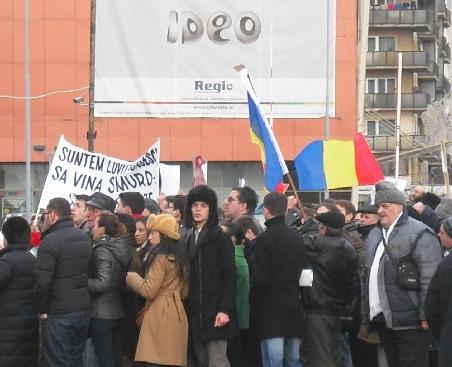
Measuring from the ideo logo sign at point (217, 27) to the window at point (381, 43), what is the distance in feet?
111

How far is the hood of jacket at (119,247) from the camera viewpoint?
428 inches

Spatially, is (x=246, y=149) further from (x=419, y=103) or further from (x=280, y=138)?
(x=419, y=103)

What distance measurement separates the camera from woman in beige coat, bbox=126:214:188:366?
1026 centimetres

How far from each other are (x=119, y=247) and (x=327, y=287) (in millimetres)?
1896

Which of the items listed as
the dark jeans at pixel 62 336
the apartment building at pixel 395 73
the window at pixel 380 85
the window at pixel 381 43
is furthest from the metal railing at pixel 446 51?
the dark jeans at pixel 62 336

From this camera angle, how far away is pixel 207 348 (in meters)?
10.2

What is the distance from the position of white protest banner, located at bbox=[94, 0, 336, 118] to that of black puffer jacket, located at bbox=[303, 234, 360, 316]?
3277 centimetres

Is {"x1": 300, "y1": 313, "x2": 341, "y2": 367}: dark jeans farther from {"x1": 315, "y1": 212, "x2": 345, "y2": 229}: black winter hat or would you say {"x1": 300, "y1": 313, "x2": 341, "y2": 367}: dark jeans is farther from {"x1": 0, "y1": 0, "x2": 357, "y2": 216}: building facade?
{"x1": 0, "y1": 0, "x2": 357, "y2": 216}: building facade

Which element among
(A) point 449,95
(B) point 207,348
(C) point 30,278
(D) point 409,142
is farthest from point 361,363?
(A) point 449,95

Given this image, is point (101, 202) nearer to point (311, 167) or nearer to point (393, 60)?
point (311, 167)

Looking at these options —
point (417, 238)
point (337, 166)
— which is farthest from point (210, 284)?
point (337, 166)

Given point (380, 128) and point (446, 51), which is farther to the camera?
point (446, 51)

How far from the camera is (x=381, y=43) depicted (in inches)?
3049

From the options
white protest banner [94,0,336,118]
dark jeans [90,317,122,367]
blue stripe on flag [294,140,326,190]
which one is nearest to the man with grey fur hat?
dark jeans [90,317,122,367]
